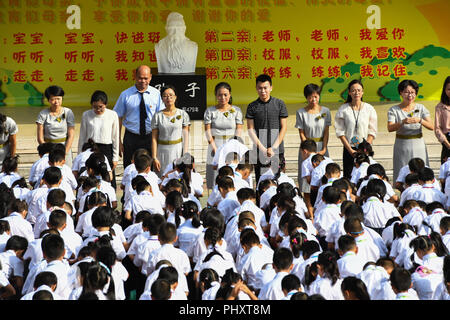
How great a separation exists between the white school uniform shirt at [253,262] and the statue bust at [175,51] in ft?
16.9

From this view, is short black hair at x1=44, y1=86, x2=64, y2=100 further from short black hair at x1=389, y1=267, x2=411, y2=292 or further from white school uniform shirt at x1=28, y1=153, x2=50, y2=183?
short black hair at x1=389, y1=267, x2=411, y2=292

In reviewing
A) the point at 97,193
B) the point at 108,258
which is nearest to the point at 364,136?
the point at 97,193

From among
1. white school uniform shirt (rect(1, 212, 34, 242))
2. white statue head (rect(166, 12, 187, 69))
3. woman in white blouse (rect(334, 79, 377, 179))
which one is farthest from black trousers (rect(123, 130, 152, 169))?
white statue head (rect(166, 12, 187, 69))

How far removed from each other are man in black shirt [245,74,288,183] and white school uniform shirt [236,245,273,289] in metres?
2.39

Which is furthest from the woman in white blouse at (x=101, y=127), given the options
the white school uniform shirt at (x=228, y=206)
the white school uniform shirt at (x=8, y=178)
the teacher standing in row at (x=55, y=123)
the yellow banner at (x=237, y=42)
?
the yellow banner at (x=237, y=42)

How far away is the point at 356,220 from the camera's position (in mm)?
5859

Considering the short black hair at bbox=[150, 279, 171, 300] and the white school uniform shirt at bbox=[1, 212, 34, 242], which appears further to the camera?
the white school uniform shirt at bbox=[1, 212, 34, 242]

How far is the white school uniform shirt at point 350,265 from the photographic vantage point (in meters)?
5.50

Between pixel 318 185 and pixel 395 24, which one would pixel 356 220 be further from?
pixel 395 24

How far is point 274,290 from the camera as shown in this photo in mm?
5055

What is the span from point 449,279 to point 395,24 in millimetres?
7362

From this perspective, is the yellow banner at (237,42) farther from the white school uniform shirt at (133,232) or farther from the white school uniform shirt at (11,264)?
the white school uniform shirt at (11,264)

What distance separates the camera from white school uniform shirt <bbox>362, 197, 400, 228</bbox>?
21.5 ft

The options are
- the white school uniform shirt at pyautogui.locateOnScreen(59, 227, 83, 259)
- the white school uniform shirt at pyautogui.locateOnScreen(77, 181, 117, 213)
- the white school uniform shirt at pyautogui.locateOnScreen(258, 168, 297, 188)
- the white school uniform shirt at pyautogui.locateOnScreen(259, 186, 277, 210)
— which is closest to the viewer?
the white school uniform shirt at pyautogui.locateOnScreen(59, 227, 83, 259)
